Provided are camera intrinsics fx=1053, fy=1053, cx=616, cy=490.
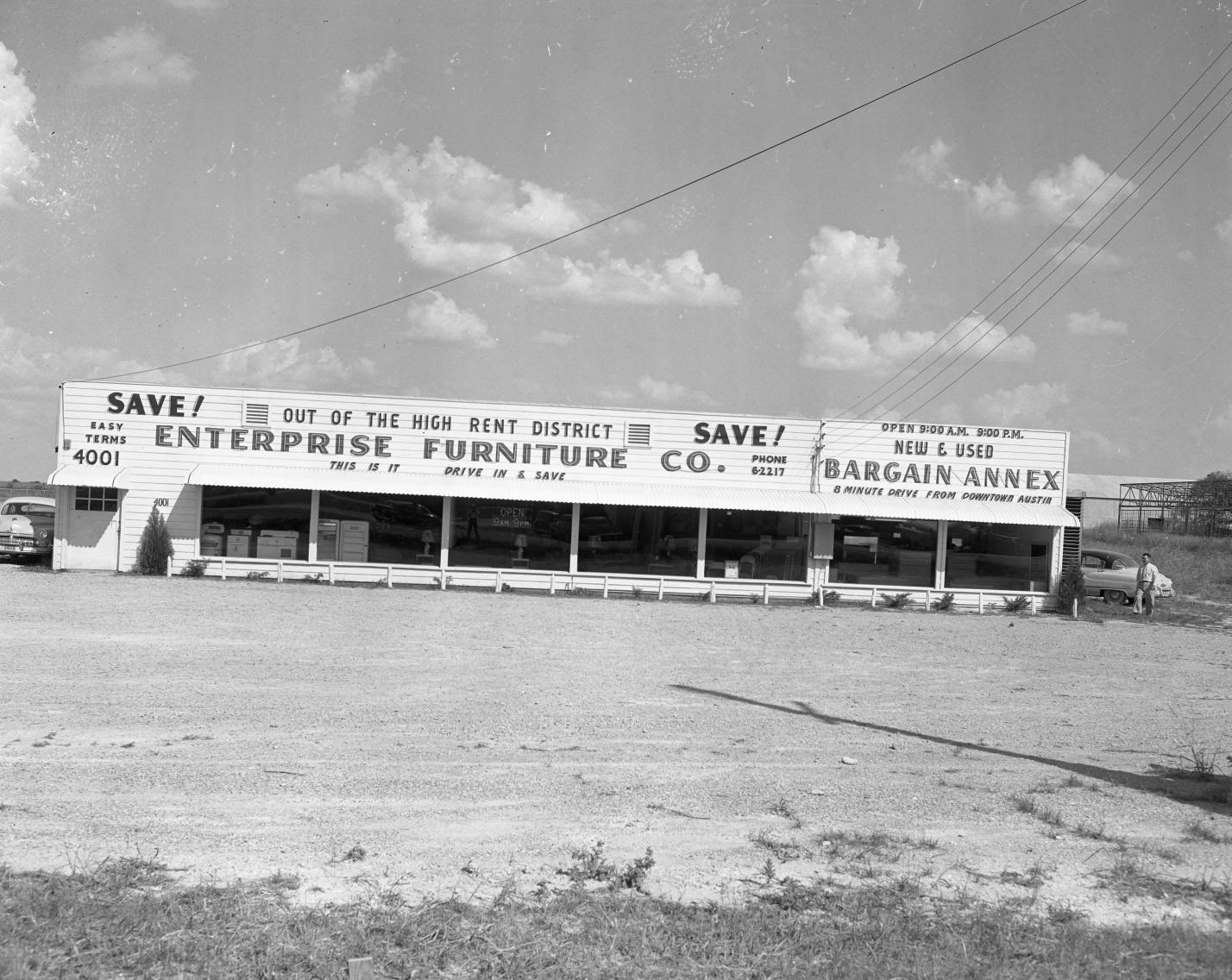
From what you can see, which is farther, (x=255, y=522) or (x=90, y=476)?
(x=255, y=522)

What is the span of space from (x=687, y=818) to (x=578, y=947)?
226cm

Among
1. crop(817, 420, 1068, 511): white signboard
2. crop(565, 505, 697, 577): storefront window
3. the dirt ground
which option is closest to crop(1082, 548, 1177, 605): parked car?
crop(817, 420, 1068, 511): white signboard

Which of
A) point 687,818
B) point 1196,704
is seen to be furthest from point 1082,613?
point 687,818

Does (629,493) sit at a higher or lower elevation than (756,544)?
higher

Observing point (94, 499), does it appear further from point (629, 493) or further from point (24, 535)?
point (629, 493)

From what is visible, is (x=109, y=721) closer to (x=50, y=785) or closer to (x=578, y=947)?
(x=50, y=785)

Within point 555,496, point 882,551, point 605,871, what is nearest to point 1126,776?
point 605,871

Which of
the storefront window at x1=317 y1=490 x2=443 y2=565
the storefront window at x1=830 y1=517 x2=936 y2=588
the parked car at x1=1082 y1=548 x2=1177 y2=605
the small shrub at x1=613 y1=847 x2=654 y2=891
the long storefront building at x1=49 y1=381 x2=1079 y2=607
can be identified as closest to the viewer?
the small shrub at x1=613 y1=847 x2=654 y2=891

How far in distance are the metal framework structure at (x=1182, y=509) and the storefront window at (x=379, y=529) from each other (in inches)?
1461

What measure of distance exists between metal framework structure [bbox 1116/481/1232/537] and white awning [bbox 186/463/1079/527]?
28.2m

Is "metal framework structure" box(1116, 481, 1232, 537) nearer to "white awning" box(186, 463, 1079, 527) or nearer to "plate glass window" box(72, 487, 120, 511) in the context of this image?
"white awning" box(186, 463, 1079, 527)

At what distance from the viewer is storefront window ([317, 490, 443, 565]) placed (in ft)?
79.4

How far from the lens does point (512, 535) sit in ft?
80.8

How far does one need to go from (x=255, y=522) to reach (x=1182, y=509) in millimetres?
47451
